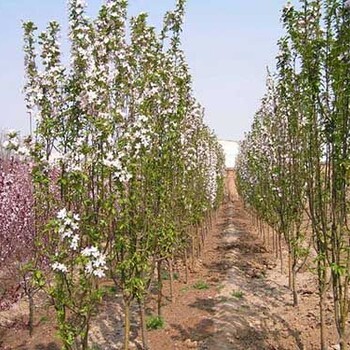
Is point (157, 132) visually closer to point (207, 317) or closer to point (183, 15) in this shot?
point (183, 15)

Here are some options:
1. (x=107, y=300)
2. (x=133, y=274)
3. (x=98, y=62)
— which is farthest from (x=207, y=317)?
(x=98, y=62)

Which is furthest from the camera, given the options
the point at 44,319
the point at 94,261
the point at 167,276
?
the point at 167,276

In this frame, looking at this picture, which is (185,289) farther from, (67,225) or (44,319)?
(67,225)

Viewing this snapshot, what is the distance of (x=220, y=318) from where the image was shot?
1127 cm

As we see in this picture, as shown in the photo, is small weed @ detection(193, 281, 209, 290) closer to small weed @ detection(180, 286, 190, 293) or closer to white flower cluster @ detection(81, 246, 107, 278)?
small weed @ detection(180, 286, 190, 293)

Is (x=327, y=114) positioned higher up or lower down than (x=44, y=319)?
higher up

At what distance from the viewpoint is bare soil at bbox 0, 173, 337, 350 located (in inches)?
389

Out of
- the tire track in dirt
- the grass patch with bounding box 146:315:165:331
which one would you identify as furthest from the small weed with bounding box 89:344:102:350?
the tire track in dirt

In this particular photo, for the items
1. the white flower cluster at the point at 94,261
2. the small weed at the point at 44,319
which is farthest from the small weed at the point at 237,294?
the white flower cluster at the point at 94,261

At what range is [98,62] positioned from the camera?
689 centimetres

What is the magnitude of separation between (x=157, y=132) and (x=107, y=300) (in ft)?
19.8

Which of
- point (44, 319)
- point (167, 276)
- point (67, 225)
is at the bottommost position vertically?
point (44, 319)

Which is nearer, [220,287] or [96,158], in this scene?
[96,158]

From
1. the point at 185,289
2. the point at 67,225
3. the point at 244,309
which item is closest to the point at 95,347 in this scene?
the point at 244,309
